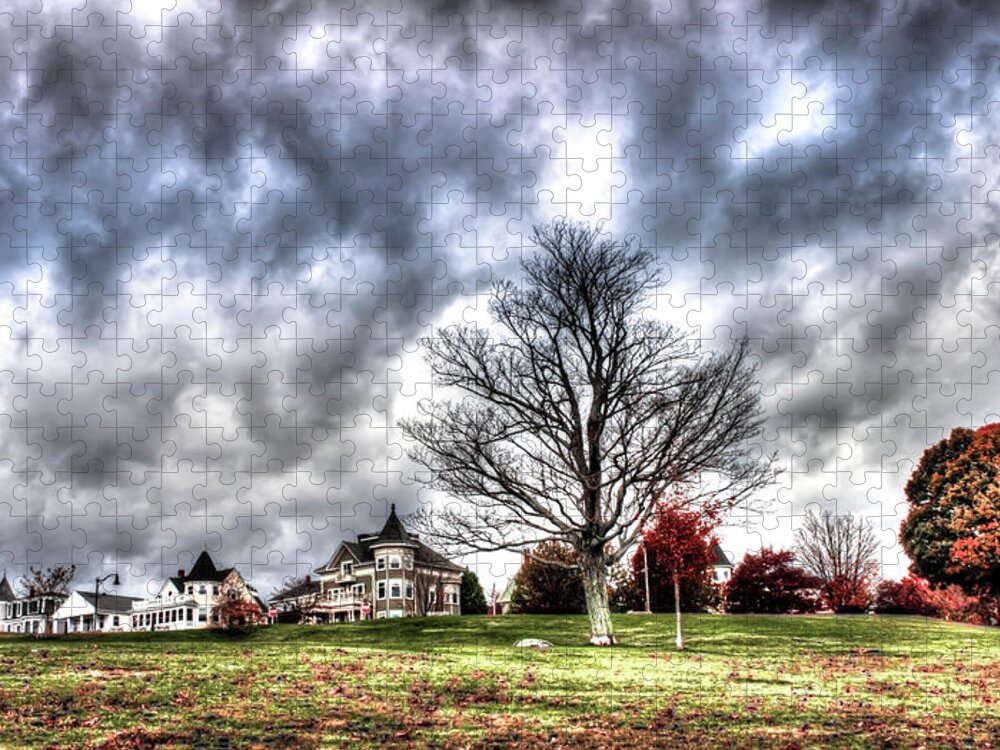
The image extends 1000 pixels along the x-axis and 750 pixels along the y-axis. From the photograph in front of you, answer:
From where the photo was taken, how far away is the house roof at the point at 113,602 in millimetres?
107250

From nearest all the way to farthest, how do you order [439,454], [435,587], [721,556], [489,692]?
[489,692] → [439,454] → [435,587] → [721,556]

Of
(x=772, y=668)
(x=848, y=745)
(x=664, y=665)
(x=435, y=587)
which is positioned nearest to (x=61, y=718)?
(x=848, y=745)

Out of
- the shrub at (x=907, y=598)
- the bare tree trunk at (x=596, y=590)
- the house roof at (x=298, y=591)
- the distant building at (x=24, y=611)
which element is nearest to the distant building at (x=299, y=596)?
the house roof at (x=298, y=591)

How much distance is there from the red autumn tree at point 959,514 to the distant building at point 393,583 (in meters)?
33.2

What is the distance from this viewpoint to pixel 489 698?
1680 cm

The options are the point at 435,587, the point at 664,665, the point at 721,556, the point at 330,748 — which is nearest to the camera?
the point at 330,748

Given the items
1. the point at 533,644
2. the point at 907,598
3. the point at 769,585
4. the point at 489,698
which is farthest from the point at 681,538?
the point at 907,598

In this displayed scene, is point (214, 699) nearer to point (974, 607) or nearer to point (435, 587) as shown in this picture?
point (974, 607)

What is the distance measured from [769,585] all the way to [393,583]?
94.9 feet

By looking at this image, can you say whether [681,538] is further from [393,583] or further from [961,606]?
[393,583]

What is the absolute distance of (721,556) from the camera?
11206 centimetres

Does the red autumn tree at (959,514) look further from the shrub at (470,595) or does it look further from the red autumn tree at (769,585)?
the shrub at (470,595)

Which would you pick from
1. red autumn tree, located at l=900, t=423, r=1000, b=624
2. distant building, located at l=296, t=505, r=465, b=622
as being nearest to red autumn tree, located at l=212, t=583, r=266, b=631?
distant building, located at l=296, t=505, r=465, b=622

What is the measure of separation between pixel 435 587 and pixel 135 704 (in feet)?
192
